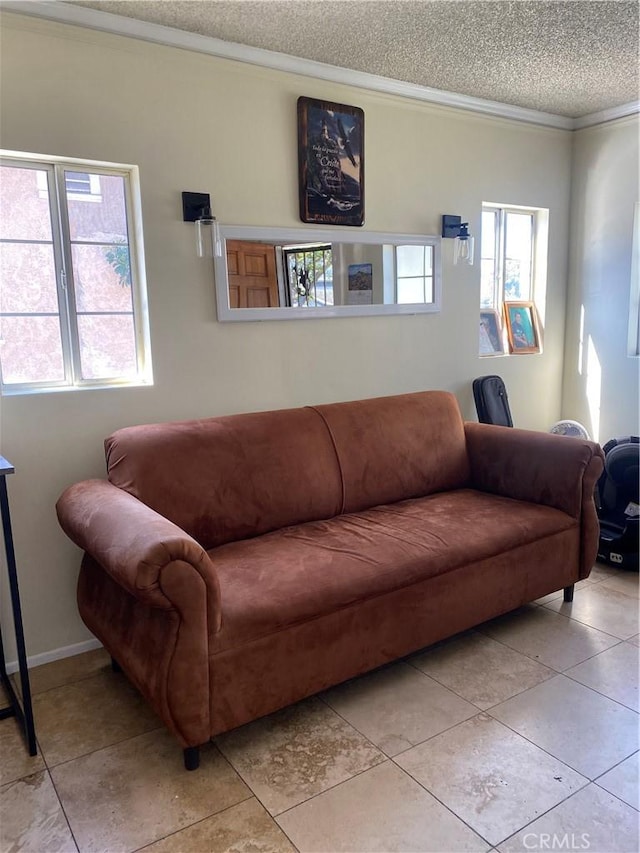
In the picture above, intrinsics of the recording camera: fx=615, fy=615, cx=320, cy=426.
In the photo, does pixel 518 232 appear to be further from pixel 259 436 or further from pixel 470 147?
pixel 259 436

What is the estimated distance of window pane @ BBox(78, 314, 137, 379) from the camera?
100.0 inches

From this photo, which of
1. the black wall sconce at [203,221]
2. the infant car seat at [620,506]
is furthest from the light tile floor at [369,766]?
the black wall sconce at [203,221]

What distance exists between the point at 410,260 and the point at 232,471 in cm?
162

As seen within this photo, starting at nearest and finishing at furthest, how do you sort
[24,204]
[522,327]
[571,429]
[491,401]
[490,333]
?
[24,204], [491,401], [571,429], [490,333], [522,327]

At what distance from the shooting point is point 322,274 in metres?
3.01

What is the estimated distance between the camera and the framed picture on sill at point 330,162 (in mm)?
2863

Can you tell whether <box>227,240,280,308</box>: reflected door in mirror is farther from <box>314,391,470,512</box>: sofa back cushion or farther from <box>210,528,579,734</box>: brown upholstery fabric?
<box>210,528,579,734</box>: brown upholstery fabric

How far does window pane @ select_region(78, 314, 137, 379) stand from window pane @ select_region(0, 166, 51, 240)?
14.4 inches

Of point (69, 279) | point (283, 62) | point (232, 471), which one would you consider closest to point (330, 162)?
point (283, 62)

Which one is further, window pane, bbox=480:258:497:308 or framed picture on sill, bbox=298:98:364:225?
window pane, bbox=480:258:497:308

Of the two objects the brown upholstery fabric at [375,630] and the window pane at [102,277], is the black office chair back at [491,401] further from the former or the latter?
the window pane at [102,277]

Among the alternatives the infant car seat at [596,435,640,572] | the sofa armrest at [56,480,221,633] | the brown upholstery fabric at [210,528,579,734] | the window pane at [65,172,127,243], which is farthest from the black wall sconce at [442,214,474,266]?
the sofa armrest at [56,480,221,633]

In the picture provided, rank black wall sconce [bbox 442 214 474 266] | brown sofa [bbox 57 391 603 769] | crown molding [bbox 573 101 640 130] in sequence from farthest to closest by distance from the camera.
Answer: crown molding [bbox 573 101 640 130], black wall sconce [bbox 442 214 474 266], brown sofa [bbox 57 391 603 769]

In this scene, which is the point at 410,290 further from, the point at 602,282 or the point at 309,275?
the point at 602,282
